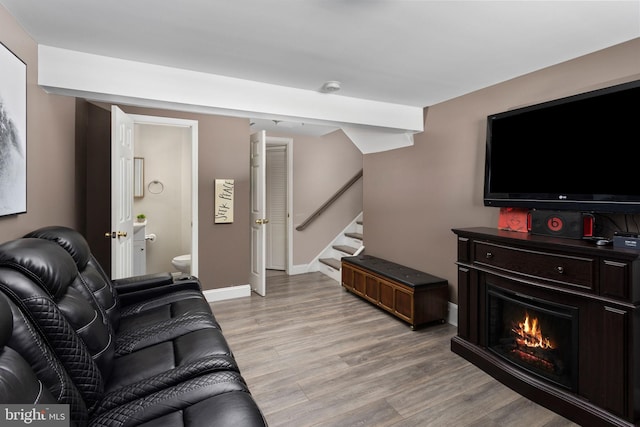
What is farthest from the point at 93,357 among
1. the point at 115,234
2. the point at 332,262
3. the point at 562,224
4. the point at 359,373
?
the point at 332,262

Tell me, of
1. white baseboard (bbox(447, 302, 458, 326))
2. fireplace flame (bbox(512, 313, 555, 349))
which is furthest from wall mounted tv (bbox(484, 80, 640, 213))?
white baseboard (bbox(447, 302, 458, 326))

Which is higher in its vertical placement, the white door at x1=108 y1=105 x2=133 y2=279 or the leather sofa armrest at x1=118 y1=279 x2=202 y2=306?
the white door at x1=108 y1=105 x2=133 y2=279

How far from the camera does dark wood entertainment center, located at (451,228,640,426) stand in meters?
1.68

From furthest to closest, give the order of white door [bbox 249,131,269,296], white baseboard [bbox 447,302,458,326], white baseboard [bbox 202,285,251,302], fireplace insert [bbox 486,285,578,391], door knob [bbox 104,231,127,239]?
white door [bbox 249,131,269,296], white baseboard [bbox 202,285,251,302], white baseboard [bbox 447,302,458,326], door knob [bbox 104,231,127,239], fireplace insert [bbox 486,285,578,391]

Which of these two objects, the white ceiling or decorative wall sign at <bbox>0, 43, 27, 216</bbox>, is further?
the white ceiling

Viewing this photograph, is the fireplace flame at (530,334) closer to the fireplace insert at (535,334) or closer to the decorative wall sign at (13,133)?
the fireplace insert at (535,334)

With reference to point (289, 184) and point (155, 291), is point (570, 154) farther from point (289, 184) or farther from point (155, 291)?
point (289, 184)

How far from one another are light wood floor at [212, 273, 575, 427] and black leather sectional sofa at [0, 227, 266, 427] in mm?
754

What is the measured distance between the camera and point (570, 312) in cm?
193

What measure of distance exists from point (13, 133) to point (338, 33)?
185 centimetres

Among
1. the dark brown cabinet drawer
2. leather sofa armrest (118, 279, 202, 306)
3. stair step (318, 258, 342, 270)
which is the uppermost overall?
the dark brown cabinet drawer

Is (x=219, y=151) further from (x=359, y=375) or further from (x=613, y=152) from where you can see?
(x=613, y=152)

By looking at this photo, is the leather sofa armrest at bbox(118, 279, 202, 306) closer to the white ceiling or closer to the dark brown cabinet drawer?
the white ceiling

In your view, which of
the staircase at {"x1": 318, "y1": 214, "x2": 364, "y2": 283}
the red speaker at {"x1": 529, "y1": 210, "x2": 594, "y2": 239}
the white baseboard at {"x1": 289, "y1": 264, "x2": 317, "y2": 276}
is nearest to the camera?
the red speaker at {"x1": 529, "y1": 210, "x2": 594, "y2": 239}
